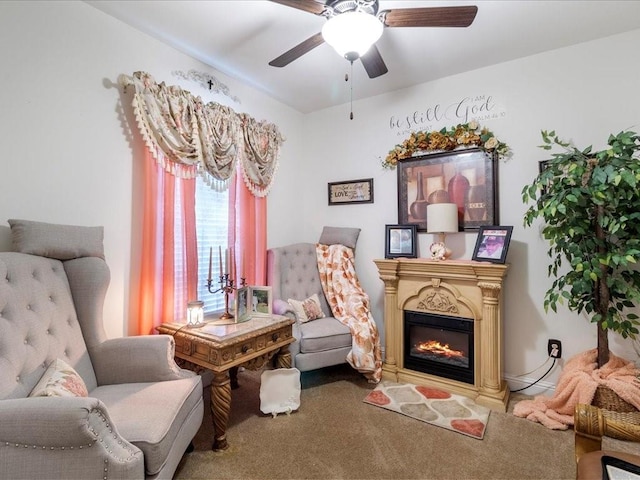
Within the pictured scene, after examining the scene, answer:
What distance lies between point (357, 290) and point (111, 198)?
2099mm

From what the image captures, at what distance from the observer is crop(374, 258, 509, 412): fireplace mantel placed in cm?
234

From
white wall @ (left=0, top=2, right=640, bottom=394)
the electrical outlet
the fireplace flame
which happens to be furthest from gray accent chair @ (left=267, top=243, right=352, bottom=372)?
the electrical outlet

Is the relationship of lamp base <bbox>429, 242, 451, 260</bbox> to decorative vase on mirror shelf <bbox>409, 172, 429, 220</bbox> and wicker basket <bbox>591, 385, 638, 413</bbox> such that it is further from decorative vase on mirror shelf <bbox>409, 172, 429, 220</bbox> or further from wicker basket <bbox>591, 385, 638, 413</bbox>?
wicker basket <bbox>591, 385, 638, 413</bbox>

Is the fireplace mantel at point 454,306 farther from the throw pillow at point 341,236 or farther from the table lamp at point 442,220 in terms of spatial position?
the throw pillow at point 341,236

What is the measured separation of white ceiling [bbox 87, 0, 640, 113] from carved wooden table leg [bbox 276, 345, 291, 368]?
7.40 feet

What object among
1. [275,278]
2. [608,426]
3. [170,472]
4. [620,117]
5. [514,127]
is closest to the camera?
[608,426]

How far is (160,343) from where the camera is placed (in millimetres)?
1713

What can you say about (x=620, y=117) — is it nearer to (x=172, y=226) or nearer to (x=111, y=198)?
(x=172, y=226)

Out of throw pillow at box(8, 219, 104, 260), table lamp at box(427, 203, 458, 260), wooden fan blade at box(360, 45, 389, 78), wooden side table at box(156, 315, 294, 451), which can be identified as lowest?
wooden side table at box(156, 315, 294, 451)

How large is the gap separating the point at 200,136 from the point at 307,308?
1.69 meters

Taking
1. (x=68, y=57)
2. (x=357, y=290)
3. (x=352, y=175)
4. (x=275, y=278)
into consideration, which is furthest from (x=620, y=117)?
(x=68, y=57)

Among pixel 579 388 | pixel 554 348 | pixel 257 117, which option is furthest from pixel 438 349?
pixel 257 117

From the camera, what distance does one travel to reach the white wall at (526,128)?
2232mm

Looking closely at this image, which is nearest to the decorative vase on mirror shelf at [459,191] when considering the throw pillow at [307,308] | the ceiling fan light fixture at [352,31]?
the throw pillow at [307,308]
